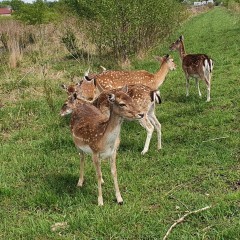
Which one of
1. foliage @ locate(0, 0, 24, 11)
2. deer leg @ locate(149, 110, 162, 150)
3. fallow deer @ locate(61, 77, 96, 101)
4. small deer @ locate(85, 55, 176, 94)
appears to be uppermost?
small deer @ locate(85, 55, 176, 94)

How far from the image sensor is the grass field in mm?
4477

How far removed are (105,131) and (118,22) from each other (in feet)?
35.6

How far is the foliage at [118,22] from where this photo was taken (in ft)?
48.9

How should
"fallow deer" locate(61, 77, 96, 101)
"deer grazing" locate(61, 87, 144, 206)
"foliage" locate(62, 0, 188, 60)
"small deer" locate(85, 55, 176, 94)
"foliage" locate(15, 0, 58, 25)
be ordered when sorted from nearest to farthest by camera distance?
"deer grazing" locate(61, 87, 144, 206)
"fallow deer" locate(61, 77, 96, 101)
"small deer" locate(85, 55, 176, 94)
"foliage" locate(62, 0, 188, 60)
"foliage" locate(15, 0, 58, 25)

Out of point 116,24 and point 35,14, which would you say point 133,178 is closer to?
point 116,24

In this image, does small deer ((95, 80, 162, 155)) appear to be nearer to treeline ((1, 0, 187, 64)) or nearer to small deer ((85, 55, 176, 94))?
small deer ((85, 55, 176, 94))

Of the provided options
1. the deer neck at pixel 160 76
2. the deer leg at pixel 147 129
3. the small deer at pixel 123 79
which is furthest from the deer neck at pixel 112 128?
the deer neck at pixel 160 76

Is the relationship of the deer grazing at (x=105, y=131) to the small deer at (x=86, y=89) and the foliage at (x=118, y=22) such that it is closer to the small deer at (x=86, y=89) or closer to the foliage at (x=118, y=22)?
the small deer at (x=86, y=89)

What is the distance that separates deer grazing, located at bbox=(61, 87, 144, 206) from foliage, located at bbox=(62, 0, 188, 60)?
32.7 feet

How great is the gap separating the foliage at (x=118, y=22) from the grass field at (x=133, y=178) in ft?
19.7

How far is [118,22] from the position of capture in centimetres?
1505

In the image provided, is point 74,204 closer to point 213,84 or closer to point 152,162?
point 152,162

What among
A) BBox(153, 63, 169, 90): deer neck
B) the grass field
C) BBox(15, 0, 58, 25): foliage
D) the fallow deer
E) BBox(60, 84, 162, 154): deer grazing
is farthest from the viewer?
BBox(15, 0, 58, 25): foliage

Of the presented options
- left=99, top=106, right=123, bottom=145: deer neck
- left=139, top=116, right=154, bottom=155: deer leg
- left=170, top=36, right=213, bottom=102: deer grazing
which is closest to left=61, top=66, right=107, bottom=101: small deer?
left=139, top=116, right=154, bottom=155: deer leg
